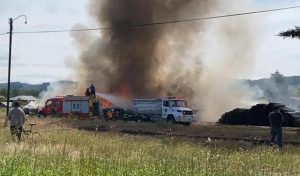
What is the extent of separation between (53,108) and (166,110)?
41.3ft

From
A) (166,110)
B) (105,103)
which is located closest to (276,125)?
(166,110)

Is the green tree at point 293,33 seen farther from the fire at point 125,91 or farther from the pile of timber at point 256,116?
the fire at point 125,91

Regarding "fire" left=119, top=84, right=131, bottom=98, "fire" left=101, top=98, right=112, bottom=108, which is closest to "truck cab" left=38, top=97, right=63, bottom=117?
"fire" left=101, top=98, right=112, bottom=108

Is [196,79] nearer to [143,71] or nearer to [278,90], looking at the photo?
[143,71]

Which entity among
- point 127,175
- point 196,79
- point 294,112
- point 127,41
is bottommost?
point 127,175

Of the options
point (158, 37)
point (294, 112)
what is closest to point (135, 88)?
point (158, 37)

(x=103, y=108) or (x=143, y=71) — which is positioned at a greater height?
(x=143, y=71)

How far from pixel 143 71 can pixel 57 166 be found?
1695 inches

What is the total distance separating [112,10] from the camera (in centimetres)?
4906

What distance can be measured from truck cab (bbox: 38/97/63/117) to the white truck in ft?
26.9

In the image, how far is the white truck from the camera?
36.1 meters

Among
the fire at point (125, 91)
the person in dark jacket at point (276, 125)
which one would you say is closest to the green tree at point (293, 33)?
the person in dark jacket at point (276, 125)

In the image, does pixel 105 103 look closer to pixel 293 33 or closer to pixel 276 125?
pixel 293 33

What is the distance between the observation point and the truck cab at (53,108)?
145ft
